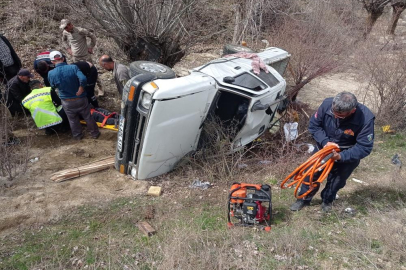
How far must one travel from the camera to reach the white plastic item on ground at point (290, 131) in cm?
692

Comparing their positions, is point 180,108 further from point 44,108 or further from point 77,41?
point 77,41

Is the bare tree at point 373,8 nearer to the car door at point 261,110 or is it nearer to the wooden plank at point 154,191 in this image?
the car door at point 261,110

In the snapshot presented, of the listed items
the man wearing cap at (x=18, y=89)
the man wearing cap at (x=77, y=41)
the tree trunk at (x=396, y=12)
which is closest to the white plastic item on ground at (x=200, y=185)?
the man wearing cap at (x=18, y=89)

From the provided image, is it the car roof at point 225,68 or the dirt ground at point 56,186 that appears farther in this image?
the car roof at point 225,68

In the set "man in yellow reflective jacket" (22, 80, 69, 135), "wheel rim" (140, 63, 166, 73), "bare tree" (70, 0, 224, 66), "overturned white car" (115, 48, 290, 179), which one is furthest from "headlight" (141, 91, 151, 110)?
"bare tree" (70, 0, 224, 66)

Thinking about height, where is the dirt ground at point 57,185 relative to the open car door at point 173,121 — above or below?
below

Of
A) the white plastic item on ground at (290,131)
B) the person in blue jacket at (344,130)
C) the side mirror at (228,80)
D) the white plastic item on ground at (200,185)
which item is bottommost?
the white plastic item on ground at (200,185)


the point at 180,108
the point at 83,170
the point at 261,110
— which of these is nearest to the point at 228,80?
the point at 261,110

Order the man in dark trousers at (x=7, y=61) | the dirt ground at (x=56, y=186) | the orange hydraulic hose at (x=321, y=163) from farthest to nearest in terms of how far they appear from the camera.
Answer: the man in dark trousers at (x=7, y=61) < the dirt ground at (x=56, y=186) < the orange hydraulic hose at (x=321, y=163)

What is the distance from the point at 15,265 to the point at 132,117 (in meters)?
2.32

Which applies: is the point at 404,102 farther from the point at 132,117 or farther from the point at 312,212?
the point at 132,117

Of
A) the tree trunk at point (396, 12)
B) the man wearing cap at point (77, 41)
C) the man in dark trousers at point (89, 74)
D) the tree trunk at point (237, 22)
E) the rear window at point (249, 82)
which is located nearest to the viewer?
the rear window at point (249, 82)

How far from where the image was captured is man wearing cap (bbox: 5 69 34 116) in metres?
6.71

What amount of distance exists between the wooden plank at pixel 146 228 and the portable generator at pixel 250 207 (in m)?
0.92
